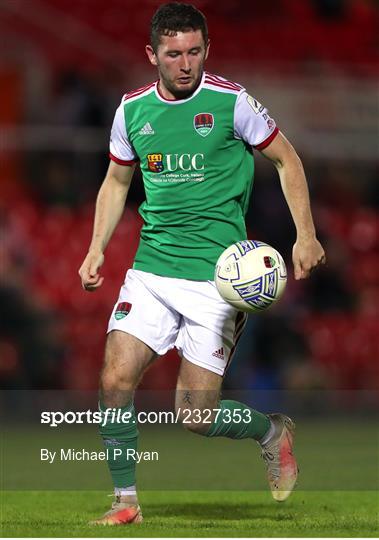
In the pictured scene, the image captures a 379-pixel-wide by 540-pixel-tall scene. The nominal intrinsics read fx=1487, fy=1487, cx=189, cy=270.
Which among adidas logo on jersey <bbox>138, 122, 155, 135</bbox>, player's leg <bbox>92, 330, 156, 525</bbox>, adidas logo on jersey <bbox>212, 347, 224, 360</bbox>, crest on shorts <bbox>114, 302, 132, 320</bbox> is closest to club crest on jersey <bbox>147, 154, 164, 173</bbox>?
adidas logo on jersey <bbox>138, 122, 155, 135</bbox>

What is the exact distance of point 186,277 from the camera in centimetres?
802

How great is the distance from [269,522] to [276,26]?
13.3m

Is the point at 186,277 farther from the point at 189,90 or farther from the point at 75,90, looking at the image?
the point at 75,90

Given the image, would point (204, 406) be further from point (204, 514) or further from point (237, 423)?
point (204, 514)

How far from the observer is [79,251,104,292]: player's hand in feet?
26.1

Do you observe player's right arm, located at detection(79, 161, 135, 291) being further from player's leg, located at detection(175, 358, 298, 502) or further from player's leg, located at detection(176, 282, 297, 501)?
player's leg, located at detection(175, 358, 298, 502)

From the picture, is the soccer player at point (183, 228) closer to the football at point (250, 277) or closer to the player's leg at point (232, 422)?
the player's leg at point (232, 422)

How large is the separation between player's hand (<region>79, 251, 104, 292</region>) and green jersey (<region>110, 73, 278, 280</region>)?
0.26 metres

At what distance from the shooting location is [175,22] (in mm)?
7688

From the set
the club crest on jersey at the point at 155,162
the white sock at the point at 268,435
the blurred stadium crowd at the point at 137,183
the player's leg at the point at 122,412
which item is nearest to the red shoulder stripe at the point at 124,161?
the club crest on jersey at the point at 155,162

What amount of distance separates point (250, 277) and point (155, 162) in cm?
88

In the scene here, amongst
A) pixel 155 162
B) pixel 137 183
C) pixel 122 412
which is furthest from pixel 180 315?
pixel 137 183

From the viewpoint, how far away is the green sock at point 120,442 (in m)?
7.87

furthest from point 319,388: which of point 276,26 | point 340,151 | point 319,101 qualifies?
point 276,26
